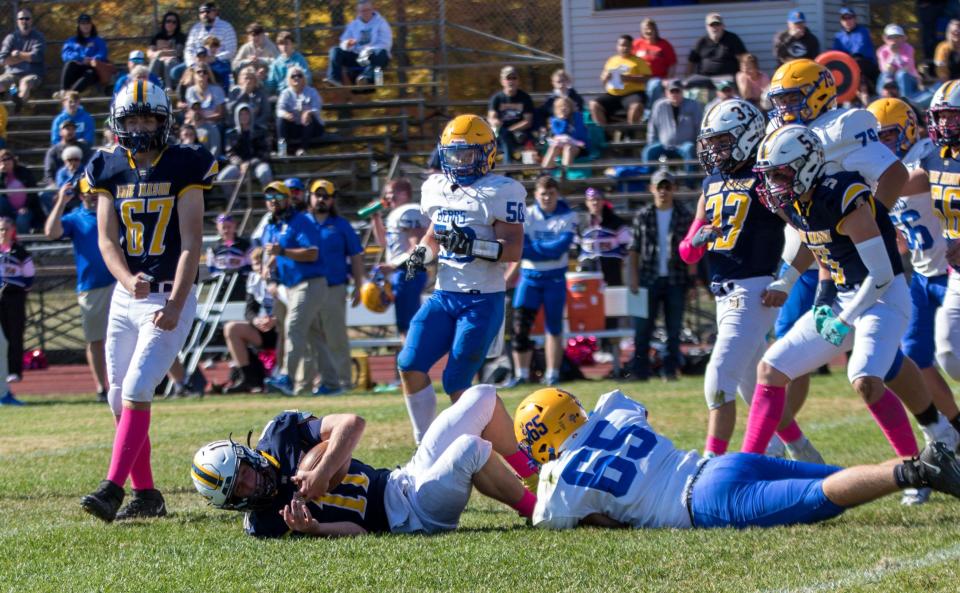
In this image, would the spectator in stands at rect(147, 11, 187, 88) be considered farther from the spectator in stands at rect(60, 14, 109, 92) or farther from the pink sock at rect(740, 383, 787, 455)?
the pink sock at rect(740, 383, 787, 455)

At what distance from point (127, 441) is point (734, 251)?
3.18 m

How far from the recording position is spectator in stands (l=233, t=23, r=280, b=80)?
61.0 ft

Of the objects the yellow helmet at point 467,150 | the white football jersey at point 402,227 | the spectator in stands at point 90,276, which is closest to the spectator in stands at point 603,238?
the white football jersey at point 402,227

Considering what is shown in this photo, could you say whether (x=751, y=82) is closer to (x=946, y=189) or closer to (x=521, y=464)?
(x=946, y=189)

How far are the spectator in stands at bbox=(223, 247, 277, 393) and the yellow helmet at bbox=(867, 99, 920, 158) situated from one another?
7301 mm

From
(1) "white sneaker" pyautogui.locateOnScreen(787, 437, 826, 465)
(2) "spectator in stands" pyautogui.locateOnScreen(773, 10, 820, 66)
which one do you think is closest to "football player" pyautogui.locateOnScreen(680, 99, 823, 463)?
(1) "white sneaker" pyautogui.locateOnScreen(787, 437, 826, 465)

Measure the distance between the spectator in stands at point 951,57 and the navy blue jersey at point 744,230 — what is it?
1014 centimetres

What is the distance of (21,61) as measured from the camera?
2044cm

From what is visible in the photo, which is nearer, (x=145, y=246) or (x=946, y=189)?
(x=145, y=246)

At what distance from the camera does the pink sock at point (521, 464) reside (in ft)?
21.9

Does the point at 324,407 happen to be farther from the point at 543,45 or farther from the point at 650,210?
the point at 543,45

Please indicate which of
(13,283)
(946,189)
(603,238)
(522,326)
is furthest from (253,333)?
(946,189)

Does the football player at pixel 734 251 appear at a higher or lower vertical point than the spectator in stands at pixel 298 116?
lower

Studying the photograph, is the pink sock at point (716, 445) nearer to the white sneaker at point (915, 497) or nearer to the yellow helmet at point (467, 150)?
the white sneaker at point (915, 497)
